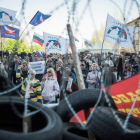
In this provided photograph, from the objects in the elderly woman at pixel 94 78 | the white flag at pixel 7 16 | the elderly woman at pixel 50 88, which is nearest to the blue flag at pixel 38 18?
the white flag at pixel 7 16

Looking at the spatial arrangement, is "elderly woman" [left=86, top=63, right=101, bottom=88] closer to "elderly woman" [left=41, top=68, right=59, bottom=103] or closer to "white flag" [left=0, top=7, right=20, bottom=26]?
"elderly woman" [left=41, top=68, right=59, bottom=103]

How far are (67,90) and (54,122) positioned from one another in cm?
291

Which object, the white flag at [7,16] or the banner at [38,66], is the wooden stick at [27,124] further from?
the white flag at [7,16]

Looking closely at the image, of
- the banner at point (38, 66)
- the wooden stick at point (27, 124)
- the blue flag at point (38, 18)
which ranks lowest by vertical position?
the wooden stick at point (27, 124)

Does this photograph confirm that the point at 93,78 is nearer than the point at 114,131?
No

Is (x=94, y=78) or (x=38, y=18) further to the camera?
(x=38, y=18)

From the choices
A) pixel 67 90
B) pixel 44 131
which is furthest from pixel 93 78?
pixel 44 131

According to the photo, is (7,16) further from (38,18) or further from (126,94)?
(126,94)

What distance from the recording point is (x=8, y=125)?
263 cm

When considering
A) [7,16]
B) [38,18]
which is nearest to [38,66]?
[38,18]

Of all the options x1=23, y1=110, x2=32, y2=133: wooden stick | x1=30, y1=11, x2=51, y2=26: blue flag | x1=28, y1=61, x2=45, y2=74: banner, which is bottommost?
x1=23, y1=110, x2=32, y2=133: wooden stick

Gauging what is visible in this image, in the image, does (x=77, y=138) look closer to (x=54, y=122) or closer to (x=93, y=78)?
(x=54, y=122)

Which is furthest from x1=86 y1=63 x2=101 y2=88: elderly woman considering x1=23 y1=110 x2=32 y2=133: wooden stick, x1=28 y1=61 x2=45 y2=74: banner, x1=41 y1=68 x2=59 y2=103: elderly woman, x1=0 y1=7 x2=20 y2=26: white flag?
x1=0 y1=7 x2=20 y2=26: white flag

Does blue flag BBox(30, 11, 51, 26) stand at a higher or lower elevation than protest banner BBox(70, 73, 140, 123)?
higher
